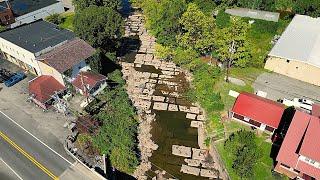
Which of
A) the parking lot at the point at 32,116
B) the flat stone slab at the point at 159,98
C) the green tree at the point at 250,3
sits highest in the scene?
the green tree at the point at 250,3

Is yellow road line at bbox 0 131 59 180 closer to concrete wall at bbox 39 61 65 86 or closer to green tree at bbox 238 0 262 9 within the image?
concrete wall at bbox 39 61 65 86

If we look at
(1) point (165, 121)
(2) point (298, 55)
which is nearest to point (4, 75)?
(1) point (165, 121)

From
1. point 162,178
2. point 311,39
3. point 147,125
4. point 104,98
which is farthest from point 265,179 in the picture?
point 311,39

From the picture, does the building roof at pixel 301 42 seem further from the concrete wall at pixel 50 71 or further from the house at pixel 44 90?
the house at pixel 44 90

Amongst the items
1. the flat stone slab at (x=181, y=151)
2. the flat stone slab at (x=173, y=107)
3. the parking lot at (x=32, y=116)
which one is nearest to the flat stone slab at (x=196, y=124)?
the flat stone slab at (x=173, y=107)

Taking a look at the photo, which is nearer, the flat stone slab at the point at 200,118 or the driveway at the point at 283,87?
the flat stone slab at the point at 200,118

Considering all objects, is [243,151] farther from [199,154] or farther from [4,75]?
[4,75]
